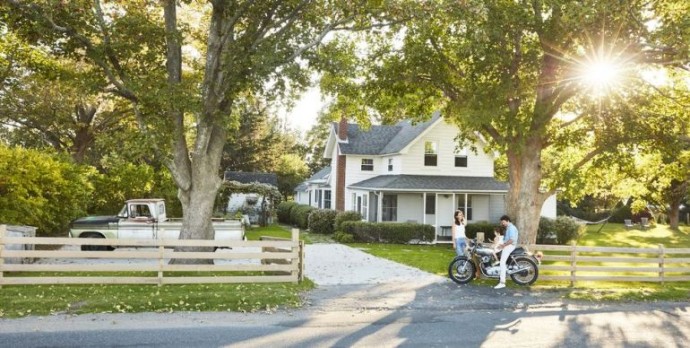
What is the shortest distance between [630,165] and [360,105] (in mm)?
11337

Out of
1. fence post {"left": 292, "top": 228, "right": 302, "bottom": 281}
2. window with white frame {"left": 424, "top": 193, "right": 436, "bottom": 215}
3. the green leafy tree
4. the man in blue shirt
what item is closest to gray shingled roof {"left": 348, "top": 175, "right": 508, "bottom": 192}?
window with white frame {"left": 424, "top": 193, "right": 436, "bottom": 215}

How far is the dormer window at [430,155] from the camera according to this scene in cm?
3275

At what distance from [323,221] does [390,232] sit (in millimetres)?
5923

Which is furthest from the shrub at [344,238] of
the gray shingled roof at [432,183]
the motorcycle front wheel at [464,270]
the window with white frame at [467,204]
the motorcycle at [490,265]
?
the motorcycle front wheel at [464,270]

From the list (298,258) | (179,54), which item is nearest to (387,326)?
(298,258)

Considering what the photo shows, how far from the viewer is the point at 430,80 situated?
2156 centimetres

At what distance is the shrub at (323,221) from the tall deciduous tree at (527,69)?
995 centimetres

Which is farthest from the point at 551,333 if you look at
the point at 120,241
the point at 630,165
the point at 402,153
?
the point at 402,153

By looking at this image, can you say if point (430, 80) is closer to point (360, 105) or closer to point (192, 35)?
point (360, 105)

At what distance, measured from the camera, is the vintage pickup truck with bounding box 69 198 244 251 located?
19.4 meters

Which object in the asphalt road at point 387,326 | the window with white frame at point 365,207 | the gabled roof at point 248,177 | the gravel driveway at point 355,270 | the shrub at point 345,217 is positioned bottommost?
the asphalt road at point 387,326

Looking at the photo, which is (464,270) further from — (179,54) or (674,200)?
(674,200)

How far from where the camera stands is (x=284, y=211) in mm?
43625

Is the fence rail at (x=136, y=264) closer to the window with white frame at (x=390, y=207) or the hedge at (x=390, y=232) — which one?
the hedge at (x=390, y=232)
